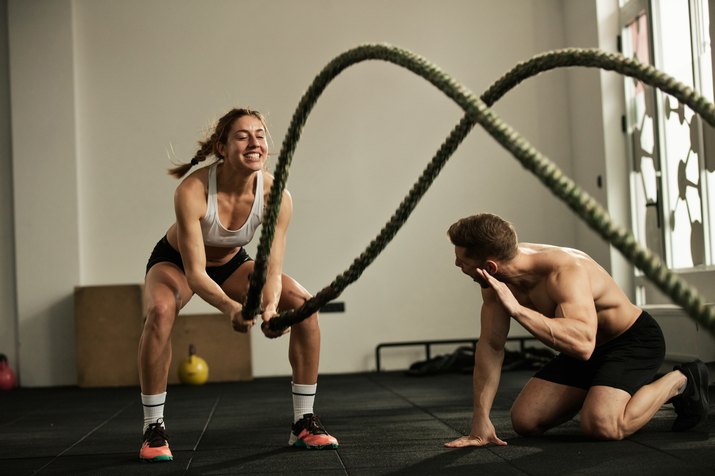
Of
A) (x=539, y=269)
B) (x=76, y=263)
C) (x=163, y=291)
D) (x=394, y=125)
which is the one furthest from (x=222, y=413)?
(x=394, y=125)

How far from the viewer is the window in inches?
199

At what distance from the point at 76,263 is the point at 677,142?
173 inches

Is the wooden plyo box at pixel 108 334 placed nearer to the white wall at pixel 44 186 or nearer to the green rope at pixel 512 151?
the white wall at pixel 44 186

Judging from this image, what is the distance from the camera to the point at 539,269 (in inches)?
119

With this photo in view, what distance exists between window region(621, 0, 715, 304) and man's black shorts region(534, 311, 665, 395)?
212 centimetres

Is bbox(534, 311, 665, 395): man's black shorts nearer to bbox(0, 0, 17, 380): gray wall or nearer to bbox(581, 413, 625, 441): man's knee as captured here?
bbox(581, 413, 625, 441): man's knee

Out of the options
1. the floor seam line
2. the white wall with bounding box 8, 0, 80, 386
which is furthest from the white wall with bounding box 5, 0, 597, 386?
the floor seam line

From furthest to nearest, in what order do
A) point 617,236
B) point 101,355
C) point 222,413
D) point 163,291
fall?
point 101,355 < point 222,413 < point 163,291 < point 617,236

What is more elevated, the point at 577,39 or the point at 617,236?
the point at 577,39

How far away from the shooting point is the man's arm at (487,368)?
292cm

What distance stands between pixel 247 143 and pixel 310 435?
1.06m

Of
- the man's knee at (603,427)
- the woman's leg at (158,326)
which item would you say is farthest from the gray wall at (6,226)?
the man's knee at (603,427)

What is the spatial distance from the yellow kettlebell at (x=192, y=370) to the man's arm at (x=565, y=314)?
12.0ft

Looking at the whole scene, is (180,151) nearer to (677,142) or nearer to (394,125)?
(394,125)
